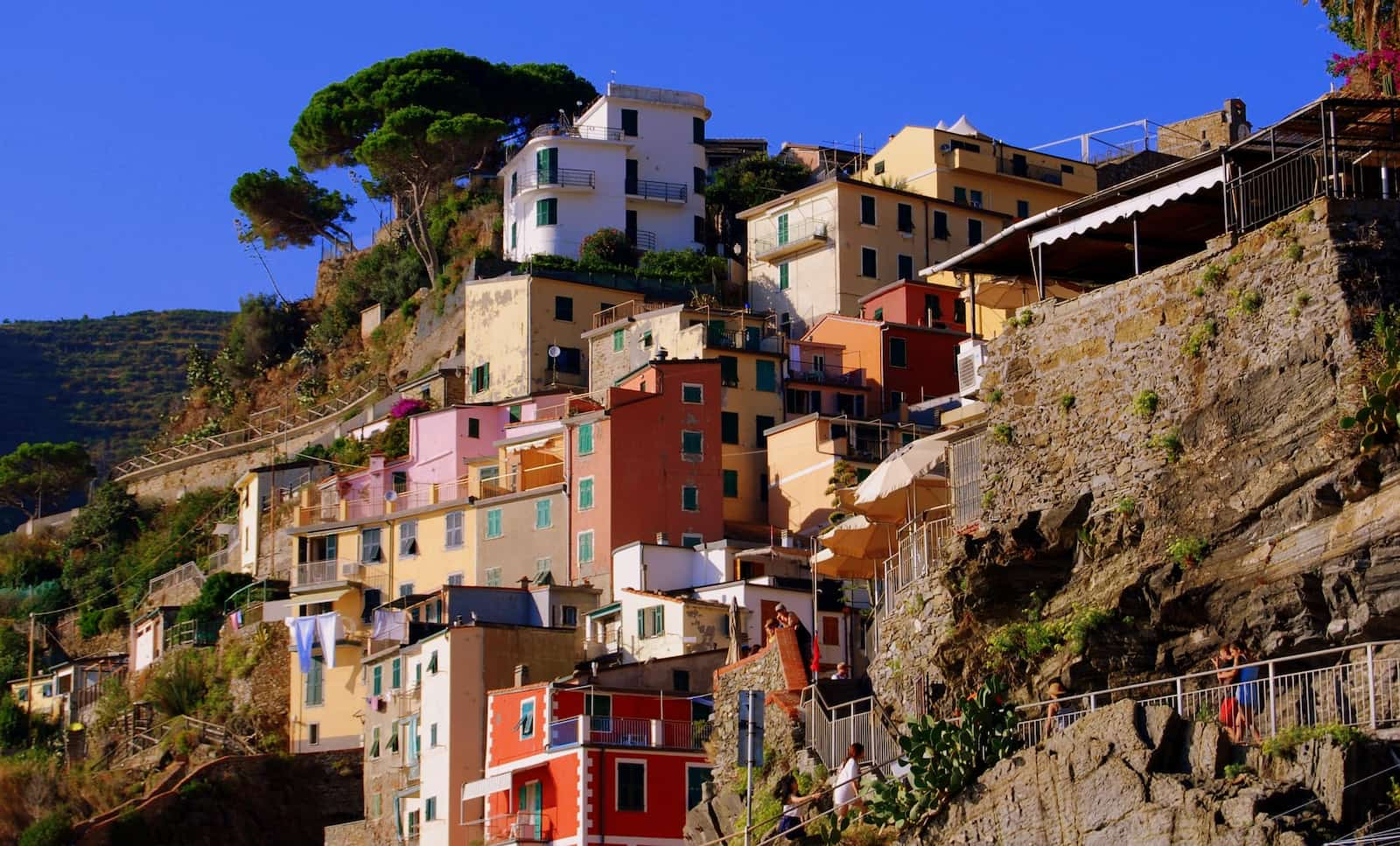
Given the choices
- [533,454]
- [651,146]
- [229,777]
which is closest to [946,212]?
[651,146]

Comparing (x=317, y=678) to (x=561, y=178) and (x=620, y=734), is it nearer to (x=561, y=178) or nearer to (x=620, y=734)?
(x=620, y=734)

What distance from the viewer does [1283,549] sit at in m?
28.3

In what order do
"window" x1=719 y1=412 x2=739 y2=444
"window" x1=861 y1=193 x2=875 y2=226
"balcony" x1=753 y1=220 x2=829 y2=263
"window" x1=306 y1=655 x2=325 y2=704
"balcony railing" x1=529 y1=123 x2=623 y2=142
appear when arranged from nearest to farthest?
1. "window" x1=719 y1=412 x2=739 y2=444
2. "window" x1=306 y1=655 x2=325 y2=704
3. "balcony" x1=753 y1=220 x2=829 y2=263
4. "window" x1=861 y1=193 x2=875 y2=226
5. "balcony railing" x1=529 y1=123 x2=623 y2=142

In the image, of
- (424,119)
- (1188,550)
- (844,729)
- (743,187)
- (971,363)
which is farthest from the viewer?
(424,119)

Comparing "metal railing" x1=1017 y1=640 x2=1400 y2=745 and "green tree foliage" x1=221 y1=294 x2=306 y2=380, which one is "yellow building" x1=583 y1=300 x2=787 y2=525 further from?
"metal railing" x1=1017 y1=640 x2=1400 y2=745

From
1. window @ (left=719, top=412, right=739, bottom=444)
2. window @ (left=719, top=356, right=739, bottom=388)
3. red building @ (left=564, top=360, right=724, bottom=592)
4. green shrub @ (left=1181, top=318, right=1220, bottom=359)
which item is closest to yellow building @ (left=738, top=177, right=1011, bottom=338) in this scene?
window @ (left=719, top=356, right=739, bottom=388)

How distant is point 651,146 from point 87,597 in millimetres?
28467

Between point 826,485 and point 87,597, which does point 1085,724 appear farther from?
point 87,597

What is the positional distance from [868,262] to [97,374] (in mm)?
116948

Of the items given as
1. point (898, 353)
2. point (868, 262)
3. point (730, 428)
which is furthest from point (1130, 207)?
point (868, 262)

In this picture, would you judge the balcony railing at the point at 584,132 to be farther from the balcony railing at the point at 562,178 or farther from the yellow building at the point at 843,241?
the yellow building at the point at 843,241

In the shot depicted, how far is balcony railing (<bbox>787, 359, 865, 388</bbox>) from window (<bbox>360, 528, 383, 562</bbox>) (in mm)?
13796

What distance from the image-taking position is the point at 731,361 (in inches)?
2712

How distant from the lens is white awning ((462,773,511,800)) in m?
46.9
